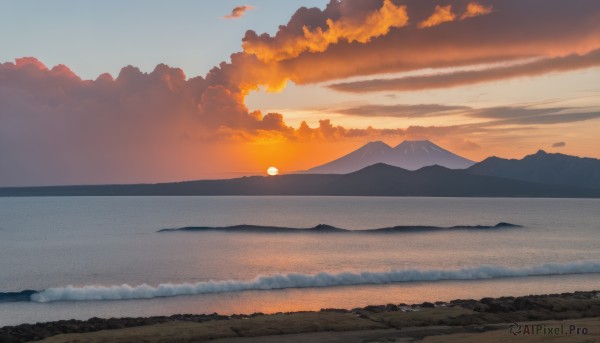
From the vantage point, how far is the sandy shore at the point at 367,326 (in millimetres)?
28625

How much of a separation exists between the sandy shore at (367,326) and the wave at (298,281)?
14.5 m

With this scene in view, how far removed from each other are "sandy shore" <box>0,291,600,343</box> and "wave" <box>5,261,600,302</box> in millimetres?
14518

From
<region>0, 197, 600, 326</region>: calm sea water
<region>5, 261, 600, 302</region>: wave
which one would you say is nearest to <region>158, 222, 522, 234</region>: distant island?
<region>0, 197, 600, 326</region>: calm sea water

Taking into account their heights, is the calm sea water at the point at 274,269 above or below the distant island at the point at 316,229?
below

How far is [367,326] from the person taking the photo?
31609 millimetres

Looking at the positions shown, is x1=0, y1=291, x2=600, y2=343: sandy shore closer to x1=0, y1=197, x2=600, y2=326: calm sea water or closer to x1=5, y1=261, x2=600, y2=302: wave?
x1=0, y1=197, x2=600, y2=326: calm sea water

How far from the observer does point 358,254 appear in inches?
3169

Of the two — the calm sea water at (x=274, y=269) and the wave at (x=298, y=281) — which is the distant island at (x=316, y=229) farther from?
the wave at (x=298, y=281)

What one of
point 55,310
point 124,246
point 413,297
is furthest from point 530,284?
point 124,246

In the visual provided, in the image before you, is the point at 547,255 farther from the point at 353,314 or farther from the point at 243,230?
the point at 243,230

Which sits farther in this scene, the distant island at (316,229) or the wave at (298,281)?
the distant island at (316,229)

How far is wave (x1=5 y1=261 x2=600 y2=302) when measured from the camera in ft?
155

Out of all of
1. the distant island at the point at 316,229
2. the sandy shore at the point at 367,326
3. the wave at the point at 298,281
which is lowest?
the sandy shore at the point at 367,326

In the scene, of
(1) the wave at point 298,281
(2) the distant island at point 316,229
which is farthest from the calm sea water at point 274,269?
(2) the distant island at point 316,229
